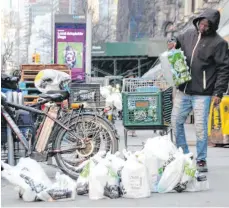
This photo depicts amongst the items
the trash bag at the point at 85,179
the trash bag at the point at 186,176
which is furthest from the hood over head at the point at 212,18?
the trash bag at the point at 85,179

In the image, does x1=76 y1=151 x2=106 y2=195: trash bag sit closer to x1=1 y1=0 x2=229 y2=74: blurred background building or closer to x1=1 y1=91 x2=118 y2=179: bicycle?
x1=1 y1=91 x2=118 y2=179: bicycle

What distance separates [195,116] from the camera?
25.2 ft

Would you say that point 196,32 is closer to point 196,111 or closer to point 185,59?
point 185,59

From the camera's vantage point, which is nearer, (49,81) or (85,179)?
(85,179)

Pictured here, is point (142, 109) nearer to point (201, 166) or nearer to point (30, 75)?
point (201, 166)

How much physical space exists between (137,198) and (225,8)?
21.0 metres

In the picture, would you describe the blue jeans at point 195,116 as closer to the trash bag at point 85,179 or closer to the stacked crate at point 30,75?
the trash bag at point 85,179

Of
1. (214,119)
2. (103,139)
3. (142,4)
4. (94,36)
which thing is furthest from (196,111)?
(142,4)

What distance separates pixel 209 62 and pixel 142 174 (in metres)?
2.25

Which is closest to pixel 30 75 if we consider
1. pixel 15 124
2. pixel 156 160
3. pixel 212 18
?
pixel 212 18

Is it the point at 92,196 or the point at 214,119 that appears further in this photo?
the point at 214,119

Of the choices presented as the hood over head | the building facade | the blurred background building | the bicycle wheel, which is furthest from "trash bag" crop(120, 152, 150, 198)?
the blurred background building

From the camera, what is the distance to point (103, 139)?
727 centimetres

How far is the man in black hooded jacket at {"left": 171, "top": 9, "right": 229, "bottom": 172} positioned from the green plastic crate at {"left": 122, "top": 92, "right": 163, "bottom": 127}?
118 centimetres
